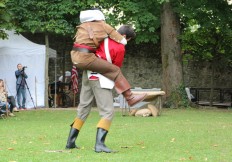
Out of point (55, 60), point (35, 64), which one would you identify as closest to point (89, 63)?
point (35, 64)

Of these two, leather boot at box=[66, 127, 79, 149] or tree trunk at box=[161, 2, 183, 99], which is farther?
tree trunk at box=[161, 2, 183, 99]

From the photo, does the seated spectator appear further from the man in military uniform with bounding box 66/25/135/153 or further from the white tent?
the man in military uniform with bounding box 66/25/135/153

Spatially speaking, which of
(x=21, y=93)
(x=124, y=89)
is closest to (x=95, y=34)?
(x=124, y=89)

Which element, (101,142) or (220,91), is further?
(220,91)

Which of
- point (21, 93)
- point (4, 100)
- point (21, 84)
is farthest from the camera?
point (21, 93)

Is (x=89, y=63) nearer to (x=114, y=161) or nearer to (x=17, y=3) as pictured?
(x=114, y=161)

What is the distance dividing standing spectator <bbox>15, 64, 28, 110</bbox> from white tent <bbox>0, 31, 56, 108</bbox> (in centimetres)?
31

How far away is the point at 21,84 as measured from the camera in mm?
21984

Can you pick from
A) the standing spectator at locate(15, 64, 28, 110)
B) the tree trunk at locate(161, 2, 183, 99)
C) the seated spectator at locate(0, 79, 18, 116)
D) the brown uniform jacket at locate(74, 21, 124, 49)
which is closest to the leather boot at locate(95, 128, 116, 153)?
the brown uniform jacket at locate(74, 21, 124, 49)

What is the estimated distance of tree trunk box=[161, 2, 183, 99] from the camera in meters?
23.1

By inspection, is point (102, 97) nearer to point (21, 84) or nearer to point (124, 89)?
point (124, 89)

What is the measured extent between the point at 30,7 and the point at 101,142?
16.7 metres

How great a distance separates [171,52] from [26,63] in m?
5.41

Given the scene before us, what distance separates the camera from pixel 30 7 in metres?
24.0
